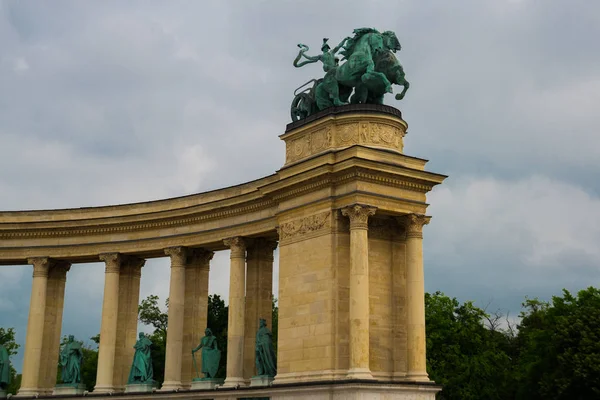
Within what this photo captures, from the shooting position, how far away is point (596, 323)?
68.6 m

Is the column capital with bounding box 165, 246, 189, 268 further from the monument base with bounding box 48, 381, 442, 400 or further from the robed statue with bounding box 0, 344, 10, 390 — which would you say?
the robed statue with bounding box 0, 344, 10, 390

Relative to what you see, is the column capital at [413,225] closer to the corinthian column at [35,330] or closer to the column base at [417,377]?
the column base at [417,377]

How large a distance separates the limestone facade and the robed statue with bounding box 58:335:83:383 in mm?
1963

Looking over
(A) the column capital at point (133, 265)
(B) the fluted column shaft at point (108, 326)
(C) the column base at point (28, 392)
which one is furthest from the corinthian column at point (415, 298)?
(C) the column base at point (28, 392)

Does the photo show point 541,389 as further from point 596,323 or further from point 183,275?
point 183,275

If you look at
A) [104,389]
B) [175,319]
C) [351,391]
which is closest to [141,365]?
[104,389]

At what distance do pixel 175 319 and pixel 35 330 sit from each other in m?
11.8

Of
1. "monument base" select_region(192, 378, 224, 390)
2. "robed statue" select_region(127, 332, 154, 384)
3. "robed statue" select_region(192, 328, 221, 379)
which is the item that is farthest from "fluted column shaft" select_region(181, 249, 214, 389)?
"monument base" select_region(192, 378, 224, 390)

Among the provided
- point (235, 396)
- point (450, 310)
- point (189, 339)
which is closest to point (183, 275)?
point (189, 339)

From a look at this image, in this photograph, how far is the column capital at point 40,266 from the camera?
61.3 meters

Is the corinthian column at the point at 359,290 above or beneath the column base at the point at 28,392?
above

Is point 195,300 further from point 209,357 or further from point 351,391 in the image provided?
point 351,391

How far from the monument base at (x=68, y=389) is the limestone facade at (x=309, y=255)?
5.30ft

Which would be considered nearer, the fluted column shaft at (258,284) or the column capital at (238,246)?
the column capital at (238,246)
